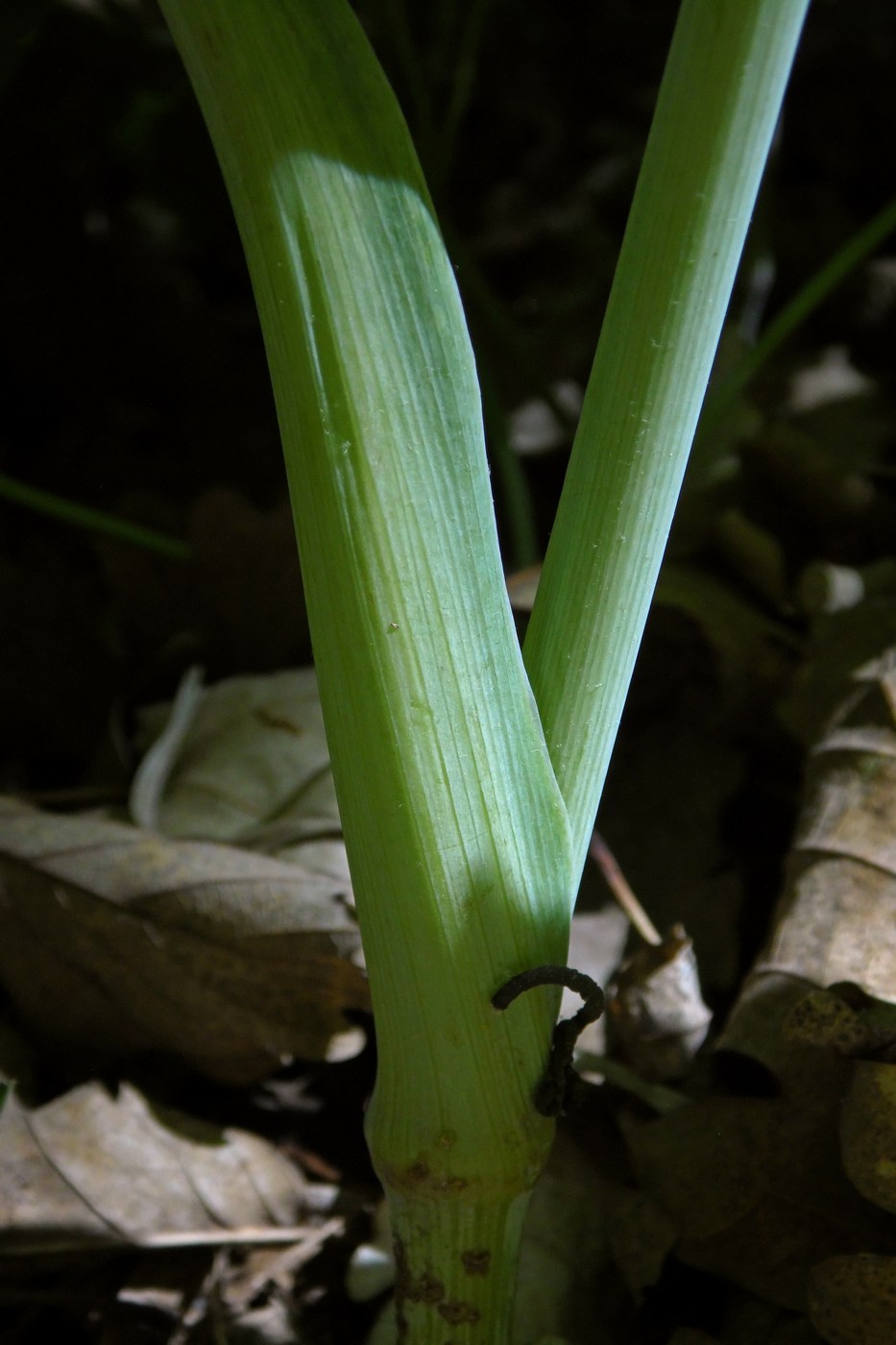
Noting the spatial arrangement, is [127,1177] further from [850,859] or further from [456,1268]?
[850,859]

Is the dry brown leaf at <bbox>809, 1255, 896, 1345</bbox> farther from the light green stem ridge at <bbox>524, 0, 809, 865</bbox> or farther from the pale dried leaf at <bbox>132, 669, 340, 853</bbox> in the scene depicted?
the pale dried leaf at <bbox>132, 669, 340, 853</bbox>

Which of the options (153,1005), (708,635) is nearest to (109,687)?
(153,1005)

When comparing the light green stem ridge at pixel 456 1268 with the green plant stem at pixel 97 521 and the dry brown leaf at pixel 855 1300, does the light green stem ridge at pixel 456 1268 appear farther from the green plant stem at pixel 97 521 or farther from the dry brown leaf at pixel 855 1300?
the green plant stem at pixel 97 521

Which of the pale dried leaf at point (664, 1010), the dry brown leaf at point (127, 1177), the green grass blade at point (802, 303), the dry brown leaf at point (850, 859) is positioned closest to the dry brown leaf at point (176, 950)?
the dry brown leaf at point (127, 1177)

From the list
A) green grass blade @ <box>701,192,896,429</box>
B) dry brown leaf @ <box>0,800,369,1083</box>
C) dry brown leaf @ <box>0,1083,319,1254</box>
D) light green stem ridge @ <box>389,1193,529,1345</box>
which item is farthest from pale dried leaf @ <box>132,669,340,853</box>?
green grass blade @ <box>701,192,896,429</box>

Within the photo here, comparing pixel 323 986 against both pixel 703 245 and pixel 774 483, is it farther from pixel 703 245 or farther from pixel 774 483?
pixel 774 483

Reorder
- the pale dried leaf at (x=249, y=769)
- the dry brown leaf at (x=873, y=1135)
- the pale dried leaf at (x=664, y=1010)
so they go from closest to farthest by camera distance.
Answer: the dry brown leaf at (x=873, y=1135), the pale dried leaf at (x=664, y=1010), the pale dried leaf at (x=249, y=769)

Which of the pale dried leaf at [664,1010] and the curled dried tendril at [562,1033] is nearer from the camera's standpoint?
the curled dried tendril at [562,1033]
